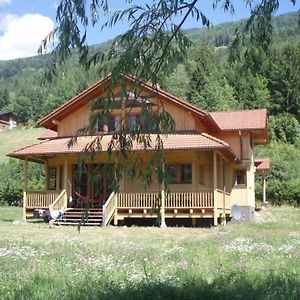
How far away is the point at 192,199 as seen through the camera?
2417cm

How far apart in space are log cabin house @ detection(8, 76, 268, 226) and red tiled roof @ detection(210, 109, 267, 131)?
5 centimetres

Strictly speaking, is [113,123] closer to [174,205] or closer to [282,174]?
[174,205]

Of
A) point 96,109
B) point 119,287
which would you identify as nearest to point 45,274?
point 119,287

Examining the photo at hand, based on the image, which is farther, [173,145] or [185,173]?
[185,173]

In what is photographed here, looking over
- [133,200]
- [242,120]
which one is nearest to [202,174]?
[133,200]

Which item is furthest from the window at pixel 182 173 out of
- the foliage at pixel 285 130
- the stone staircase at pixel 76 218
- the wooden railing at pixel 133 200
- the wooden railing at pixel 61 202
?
the foliage at pixel 285 130

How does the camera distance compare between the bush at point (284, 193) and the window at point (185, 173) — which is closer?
the window at point (185, 173)

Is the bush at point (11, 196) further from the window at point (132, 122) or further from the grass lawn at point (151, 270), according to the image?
the window at point (132, 122)

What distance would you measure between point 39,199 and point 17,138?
64090mm

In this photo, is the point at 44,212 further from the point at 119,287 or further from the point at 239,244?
the point at 119,287

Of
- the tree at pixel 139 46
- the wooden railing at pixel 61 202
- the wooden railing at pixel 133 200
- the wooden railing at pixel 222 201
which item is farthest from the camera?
the wooden railing at pixel 61 202

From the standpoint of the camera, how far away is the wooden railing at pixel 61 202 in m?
25.3

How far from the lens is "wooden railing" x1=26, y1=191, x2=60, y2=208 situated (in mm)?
26625

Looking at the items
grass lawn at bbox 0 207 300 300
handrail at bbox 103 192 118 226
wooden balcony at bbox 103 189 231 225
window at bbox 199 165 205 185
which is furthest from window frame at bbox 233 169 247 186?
grass lawn at bbox 0 207 300 300
